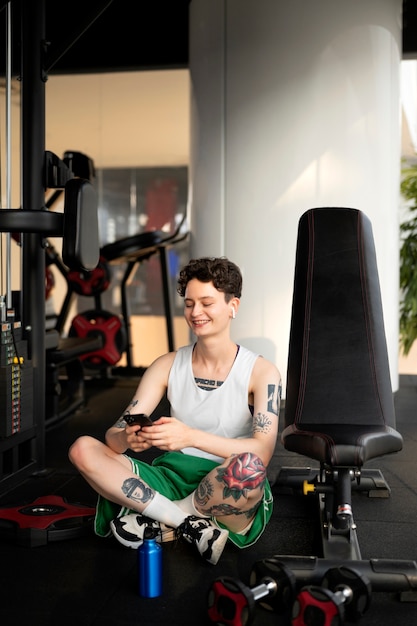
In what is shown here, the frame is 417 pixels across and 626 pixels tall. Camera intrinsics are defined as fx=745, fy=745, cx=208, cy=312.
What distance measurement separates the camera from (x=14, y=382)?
290cm

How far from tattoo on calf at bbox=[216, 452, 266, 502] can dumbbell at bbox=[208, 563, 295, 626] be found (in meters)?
0.31

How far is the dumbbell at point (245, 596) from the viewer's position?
1.66 m

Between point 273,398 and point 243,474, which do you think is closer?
point 243,474

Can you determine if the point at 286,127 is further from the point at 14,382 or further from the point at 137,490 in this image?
the point at 137,490

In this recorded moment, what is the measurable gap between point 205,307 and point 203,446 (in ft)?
1.35

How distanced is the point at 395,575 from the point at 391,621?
123mm

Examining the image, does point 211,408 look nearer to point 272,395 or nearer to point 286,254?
point 272,395

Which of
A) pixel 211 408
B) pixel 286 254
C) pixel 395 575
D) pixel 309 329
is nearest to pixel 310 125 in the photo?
pixel 286 254

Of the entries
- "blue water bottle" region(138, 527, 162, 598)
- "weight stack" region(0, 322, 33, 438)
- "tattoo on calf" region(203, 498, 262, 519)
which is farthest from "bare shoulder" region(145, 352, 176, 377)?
"weight stack" region(0, 322, 33, 438)

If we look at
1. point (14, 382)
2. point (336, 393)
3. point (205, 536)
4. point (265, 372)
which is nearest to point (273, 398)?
point (265, 372)

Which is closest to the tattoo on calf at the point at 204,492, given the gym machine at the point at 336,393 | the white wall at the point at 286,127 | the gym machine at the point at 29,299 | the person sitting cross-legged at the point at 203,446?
the person sitting cross-legged at the point at 203,446

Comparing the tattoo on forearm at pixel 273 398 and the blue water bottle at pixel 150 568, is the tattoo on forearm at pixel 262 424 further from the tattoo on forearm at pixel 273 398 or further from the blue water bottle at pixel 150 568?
the blue water bottle at pixel 150 568

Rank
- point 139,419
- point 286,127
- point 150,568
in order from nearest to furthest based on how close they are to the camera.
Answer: point 150,568 → point 139,419 → point 286,127

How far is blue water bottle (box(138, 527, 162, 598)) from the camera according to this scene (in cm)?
187
